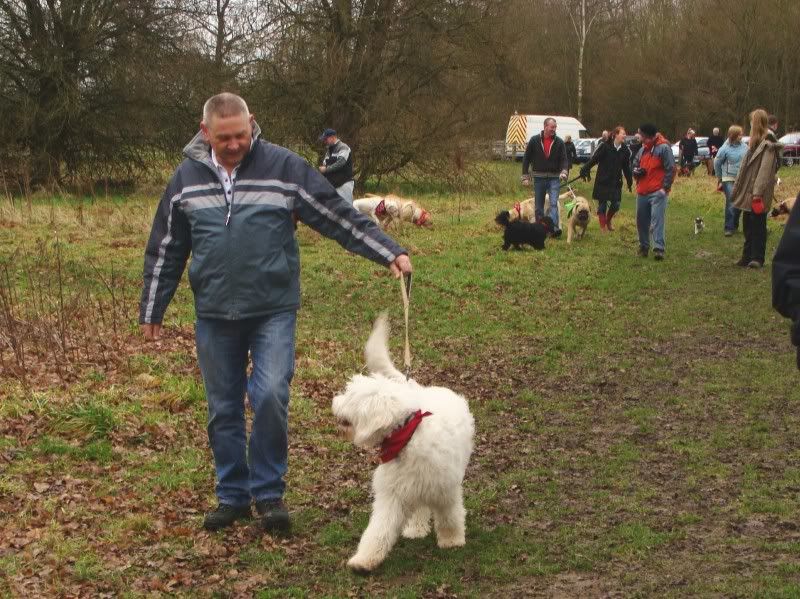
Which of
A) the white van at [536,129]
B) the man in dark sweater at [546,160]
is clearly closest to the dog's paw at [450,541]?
the man in dark sweater at [546,160]

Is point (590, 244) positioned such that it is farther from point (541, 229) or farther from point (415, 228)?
point (415, 228)

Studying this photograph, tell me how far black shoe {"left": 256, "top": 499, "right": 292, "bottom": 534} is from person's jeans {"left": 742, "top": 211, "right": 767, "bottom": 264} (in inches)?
404

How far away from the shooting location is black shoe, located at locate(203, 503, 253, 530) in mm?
5087

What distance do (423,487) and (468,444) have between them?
51 cm

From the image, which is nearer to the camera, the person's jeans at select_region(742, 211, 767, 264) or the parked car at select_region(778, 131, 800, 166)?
the person's jeans at select_region(742, 211, 767, 264)

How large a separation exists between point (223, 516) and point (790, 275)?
125 inches

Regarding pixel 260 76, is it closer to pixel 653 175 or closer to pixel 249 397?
pixel 653 175

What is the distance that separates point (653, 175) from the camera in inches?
578

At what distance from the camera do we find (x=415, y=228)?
19828mm

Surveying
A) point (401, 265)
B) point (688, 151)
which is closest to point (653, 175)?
point (401, 265)

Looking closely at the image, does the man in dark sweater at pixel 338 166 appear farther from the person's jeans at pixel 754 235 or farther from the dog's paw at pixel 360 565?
the dog's paw at pixel 360 565

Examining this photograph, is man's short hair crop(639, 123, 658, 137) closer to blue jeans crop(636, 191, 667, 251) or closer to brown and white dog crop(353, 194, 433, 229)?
blue jeans crop(636, 191, 667, 251)

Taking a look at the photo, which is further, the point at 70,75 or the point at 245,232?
the point at 70,75

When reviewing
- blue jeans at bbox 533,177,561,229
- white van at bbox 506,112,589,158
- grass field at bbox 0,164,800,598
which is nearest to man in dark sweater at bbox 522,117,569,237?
blue jeans at bbox 533,177,561,229
